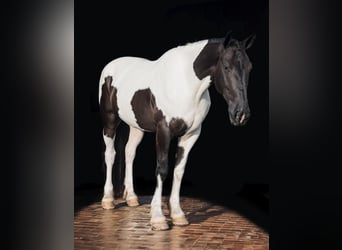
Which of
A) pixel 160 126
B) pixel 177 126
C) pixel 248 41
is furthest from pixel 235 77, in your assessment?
pixel 160 126

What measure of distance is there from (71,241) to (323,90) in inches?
76.4

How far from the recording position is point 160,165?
16.0 feet

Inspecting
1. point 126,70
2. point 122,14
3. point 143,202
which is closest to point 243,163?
point 143,202

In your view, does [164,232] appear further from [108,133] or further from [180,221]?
[108,133]

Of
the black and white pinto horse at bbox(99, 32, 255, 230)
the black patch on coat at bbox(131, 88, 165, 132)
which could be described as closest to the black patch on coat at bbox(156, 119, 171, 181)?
the black and white pinto horse at bbox(99, 32, 255, 230)

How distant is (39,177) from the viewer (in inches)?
139

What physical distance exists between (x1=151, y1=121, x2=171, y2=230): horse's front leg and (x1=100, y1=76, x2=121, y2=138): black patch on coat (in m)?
1.22

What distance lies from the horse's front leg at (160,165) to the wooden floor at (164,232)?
0.32ft

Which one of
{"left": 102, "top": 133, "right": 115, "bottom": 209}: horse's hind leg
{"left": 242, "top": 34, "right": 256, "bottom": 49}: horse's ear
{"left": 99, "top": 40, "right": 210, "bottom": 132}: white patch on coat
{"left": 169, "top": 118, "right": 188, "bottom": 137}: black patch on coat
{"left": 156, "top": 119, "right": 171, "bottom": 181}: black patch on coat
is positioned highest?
{"left": 242, "top": 34, "right": 256, "bottom": 49}: horse's ear

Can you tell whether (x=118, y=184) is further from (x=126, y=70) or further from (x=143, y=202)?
(x=126, y=70)

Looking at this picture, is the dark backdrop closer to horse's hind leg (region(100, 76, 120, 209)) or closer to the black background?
horse's hind leg (region(100, 76, 120, 209))

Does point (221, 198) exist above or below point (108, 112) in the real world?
below

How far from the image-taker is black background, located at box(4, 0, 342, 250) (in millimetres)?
3281

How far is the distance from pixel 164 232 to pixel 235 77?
5.10ft
